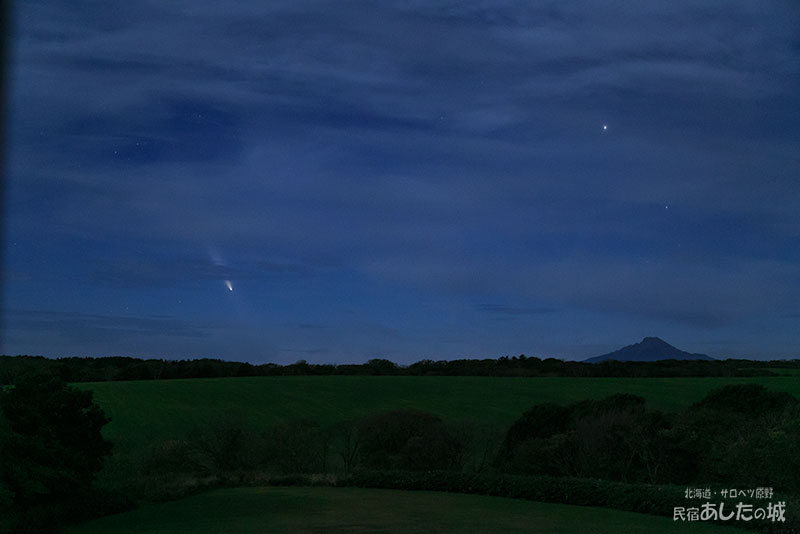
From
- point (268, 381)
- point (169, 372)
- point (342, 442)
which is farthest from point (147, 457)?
point (169, 372)

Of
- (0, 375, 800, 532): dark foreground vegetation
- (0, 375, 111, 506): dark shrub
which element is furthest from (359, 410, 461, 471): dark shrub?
(0, 375, 111, 506): dark shrub

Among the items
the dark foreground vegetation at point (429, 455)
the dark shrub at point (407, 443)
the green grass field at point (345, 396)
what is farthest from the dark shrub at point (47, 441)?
the green grass field at point (345, 396)

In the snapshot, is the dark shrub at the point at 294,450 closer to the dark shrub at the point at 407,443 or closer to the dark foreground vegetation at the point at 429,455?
the dark foreground vegetation at the point at 429,455

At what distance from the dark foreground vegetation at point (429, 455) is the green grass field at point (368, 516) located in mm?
908

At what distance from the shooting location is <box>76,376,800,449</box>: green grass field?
142 ft

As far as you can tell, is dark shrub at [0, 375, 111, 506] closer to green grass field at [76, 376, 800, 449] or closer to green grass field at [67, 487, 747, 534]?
green grass field at [67, 487, 747, 534]

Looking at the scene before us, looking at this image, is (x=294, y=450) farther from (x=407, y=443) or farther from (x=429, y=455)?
(x=429, y=455)

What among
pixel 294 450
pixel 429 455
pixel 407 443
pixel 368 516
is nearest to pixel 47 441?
pixel 368 516

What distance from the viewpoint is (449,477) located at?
21.1 metres

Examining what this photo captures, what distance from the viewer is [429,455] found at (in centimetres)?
2697

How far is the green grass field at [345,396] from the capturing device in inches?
1703

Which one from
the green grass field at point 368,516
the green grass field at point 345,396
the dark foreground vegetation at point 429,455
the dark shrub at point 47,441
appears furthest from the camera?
the green grass field at point 345,396

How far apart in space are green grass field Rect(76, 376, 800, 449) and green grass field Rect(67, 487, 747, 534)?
21472 millimetres

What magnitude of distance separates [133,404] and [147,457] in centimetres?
2128
